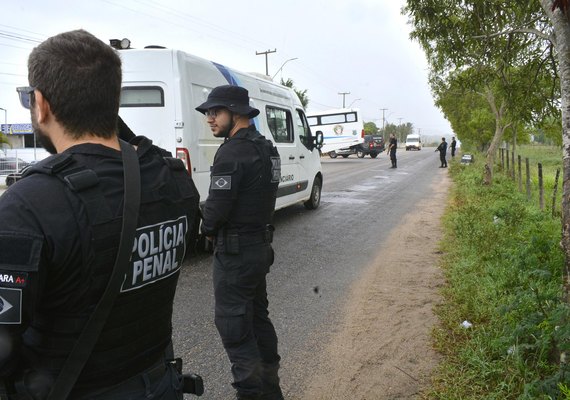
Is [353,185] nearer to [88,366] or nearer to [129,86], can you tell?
[129,86]

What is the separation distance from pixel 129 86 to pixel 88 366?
5.01m

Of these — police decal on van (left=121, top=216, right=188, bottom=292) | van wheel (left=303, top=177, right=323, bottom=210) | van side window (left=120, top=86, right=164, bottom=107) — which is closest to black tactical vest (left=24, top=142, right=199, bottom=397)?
police decal on van (left=121, top=216, right=188, bottom=292)


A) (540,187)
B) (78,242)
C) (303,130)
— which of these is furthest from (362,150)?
(78,242)

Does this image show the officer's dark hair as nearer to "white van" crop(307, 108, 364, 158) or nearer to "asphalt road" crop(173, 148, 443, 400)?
"asphalt road" crop(173, 148, 443, 400)

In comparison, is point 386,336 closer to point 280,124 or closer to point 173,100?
point 173,100

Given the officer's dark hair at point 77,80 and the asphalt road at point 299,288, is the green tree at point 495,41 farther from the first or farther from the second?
the officer's dark hair at point 77,80

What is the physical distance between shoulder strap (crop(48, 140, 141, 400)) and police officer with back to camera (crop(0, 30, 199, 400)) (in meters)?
0.01

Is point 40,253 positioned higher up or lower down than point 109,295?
higher up

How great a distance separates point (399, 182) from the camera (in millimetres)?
16688

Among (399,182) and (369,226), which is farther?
(399,182)

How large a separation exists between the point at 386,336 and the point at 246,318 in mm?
1723

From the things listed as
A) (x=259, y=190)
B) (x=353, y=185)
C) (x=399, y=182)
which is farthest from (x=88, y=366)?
(x=399, y=182)

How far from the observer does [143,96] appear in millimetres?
5656

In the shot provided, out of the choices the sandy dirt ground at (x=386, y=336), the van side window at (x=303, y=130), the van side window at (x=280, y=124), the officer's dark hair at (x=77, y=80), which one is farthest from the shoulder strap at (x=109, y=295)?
the van side window at (x=303, y=130)
